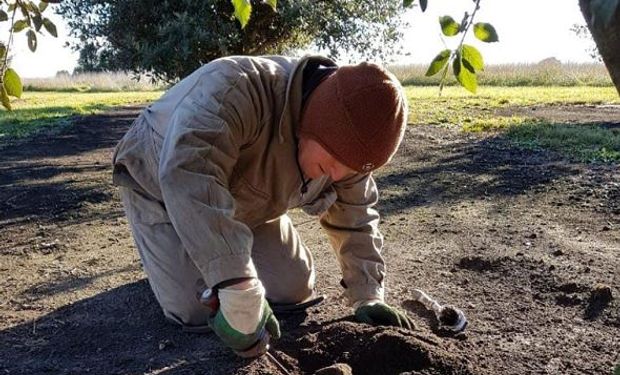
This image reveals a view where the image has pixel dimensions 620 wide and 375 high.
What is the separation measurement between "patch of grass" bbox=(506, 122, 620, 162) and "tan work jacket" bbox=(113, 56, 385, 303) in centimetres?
349

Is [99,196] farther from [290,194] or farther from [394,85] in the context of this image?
[394,85]

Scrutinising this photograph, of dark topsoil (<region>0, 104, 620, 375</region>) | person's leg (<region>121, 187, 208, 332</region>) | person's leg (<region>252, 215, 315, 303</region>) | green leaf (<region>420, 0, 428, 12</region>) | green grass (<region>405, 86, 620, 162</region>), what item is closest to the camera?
green leaf (<region>420, 0, 428, 12</region>)

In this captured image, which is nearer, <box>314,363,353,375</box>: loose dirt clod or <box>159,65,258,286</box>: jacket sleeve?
<box>159,65,258,286</box>: jacket sleeve

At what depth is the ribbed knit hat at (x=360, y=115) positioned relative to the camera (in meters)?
2.06

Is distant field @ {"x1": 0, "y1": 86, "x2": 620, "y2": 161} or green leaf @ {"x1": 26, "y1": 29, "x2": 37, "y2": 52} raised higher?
green leaf @ {"x1": 26, "y1": 29, "x2": 37, "y2": 52}

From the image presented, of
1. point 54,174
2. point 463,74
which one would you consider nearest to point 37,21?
point 463,74

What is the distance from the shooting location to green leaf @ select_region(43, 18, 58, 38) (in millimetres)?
2061

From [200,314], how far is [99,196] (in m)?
2.81

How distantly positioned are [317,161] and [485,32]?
106 cm

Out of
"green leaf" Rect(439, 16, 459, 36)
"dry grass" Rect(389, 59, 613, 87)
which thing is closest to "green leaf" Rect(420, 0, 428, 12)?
"green leaf" Rect(439, 16, 459, 36)

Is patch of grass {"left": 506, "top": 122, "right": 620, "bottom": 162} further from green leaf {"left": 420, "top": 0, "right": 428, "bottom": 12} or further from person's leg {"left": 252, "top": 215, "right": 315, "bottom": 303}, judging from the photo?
green leaf {"left": 420, "top": 0, "right": 428, "bottom": 12}

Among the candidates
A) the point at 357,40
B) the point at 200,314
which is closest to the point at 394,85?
the point at 200,314

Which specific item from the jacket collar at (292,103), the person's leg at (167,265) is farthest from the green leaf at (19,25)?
the person's leg at (167,265)

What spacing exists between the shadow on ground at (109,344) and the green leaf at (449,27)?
1495 mm
